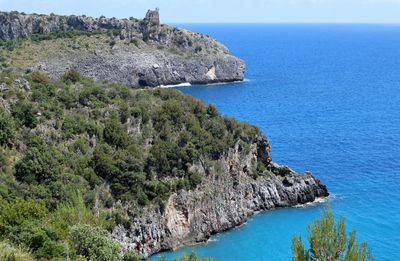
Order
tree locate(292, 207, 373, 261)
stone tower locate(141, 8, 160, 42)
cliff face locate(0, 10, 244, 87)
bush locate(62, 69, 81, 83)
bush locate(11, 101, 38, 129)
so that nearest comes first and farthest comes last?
tree locate(292, 207, 373, 261) → bush locate(11, 101, 38, 129) → bush locate(62, 69, 81, 83) → cliff face locate(0, 10, 244, 87) → stone tower locate(141, 8, 160, 42)

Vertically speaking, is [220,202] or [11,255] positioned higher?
[11,255]

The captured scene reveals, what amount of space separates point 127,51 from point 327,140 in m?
61.4

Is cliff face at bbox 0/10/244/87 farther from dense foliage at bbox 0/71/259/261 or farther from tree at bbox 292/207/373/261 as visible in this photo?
tree at bbox 292/207/373/261

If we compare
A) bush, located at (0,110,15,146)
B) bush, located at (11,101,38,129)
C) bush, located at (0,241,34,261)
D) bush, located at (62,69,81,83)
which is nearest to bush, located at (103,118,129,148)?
bush, located at (11,101,38,129)

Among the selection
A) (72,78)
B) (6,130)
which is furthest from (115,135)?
(72,78)

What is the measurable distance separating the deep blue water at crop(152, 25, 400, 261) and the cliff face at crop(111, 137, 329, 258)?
1.17 m

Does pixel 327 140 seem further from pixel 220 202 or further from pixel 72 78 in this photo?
pixel 72 78

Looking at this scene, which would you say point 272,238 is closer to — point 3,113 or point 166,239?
point 166,239

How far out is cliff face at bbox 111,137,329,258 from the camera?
133ft

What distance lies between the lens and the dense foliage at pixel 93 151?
3177 centimetres

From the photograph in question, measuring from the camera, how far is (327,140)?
73.0 metres

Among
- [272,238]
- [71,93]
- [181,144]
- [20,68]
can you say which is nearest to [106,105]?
[71,93]

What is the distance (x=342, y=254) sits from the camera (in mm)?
21812

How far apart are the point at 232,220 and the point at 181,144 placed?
7742mm
